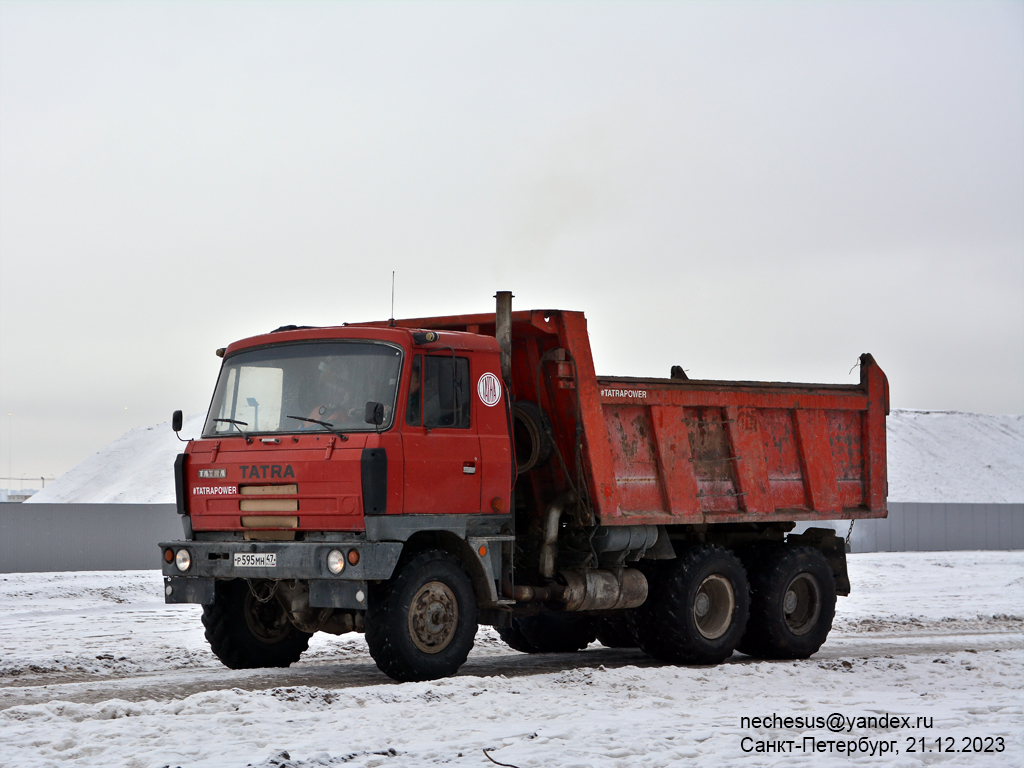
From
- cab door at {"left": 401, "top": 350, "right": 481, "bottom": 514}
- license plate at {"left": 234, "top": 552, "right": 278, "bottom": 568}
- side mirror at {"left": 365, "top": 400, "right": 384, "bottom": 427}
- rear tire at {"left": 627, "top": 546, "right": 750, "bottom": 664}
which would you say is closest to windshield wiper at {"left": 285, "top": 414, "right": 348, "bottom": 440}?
side mirror at {"left": 365, "top": 400, "right": 384, "bottom": 427}

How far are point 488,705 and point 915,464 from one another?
306 ft

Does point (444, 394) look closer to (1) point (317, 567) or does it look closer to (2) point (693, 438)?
(1) point (317, 567)

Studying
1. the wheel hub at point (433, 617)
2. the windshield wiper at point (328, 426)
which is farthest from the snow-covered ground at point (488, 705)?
the windshield wiper at point (328, 426)

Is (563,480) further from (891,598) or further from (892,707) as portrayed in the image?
(891,598)

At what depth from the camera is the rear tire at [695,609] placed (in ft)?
41.7

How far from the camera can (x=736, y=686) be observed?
A: 36.1ft

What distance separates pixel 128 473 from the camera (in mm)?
76938

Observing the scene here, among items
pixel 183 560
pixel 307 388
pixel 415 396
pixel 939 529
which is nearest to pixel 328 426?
pixel 307 388

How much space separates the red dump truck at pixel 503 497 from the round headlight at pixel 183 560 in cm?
2

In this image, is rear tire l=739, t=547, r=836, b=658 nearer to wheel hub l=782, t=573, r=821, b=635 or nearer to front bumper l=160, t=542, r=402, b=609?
wheel hub l=782, t=573, r=821, b=635

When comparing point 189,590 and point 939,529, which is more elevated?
point 189,590

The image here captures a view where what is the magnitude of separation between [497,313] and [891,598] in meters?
14.2

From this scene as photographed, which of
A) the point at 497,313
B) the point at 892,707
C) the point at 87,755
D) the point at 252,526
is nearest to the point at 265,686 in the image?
the point at 252,526

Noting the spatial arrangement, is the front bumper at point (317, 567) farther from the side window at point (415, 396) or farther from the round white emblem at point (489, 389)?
the round white emblem at point (489, 389)
